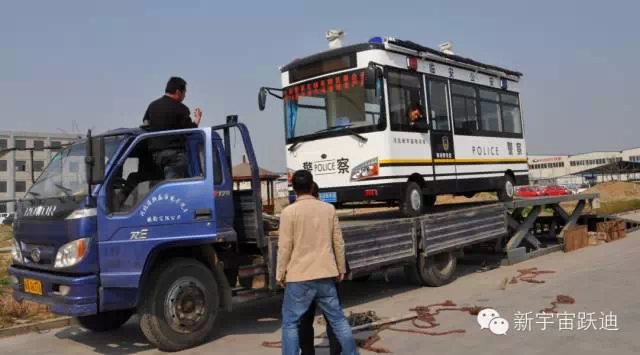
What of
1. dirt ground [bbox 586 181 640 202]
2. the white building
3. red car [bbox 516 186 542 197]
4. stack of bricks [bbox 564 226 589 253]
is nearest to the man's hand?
stack of bricks [bbox 564 226 589 253]

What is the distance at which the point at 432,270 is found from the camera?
9.27m

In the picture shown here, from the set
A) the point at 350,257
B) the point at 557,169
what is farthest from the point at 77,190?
the point at 557,169

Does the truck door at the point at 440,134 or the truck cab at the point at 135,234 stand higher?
the truck door at the point at 440,134

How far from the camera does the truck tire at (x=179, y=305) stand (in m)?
5.77

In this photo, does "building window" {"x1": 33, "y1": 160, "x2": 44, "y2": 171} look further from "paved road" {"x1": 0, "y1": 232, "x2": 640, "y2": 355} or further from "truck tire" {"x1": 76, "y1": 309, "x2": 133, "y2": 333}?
"paved road" {"x1": 0, "y1": 232, "x2": 640, "y2": 355}

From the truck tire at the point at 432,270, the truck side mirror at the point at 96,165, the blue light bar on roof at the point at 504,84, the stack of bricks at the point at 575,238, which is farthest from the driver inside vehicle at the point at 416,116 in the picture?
the stack of bricks at the point at 575,238

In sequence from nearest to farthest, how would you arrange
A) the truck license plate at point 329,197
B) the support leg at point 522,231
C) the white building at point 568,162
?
1. the truck license plate at point 329,197
2. the support leg at point 522,231
3. the white building at point 568,162

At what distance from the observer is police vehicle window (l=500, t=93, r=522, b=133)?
12.7 meters

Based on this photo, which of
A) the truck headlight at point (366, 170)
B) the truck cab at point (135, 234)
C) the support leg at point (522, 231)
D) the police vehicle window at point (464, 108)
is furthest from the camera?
the support leg at point (522, 231)

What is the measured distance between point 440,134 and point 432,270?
8.34 ft

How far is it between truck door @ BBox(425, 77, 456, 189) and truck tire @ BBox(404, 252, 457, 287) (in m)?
1.38

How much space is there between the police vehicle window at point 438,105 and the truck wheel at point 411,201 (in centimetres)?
129

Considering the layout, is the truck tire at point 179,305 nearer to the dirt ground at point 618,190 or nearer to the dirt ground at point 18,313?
the dirt ground at point 18,313

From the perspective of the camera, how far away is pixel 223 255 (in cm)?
655
